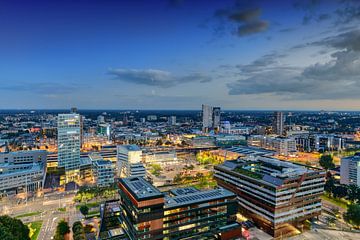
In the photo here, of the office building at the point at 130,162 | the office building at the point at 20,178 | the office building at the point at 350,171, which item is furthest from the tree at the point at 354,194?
the office building at the point at 20,178

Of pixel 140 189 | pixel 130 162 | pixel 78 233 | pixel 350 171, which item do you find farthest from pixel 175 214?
pixel 350 171

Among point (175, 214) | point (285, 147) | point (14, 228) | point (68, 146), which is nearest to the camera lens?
point (175, 214)

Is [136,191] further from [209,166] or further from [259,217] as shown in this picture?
[209,166]

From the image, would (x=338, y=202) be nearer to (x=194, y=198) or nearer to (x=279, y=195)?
(x=279, y=195)

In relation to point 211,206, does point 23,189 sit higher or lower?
lower

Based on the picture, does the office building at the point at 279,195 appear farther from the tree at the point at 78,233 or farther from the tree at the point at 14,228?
the tree at the point at 14,228

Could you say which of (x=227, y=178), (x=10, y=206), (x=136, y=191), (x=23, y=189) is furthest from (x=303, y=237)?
(x=23, y=189)
